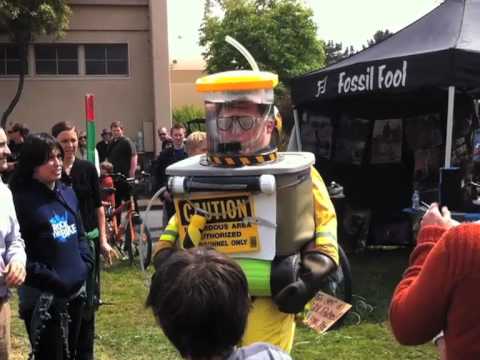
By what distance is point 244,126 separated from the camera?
2598 mm

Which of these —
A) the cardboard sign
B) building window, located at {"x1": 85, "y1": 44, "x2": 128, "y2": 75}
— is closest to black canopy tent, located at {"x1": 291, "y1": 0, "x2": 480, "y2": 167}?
the cardboard sign

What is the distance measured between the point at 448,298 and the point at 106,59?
56.5ft

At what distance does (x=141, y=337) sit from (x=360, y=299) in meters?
1.99

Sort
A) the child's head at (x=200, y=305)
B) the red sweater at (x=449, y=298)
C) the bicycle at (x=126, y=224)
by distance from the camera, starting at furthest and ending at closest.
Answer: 1. the bicycle at (x=126, y=224)
2. the red sweater at (x=449, y=298)
3. the child's head at (x=200, y=305)

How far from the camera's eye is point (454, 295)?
165 centimetres

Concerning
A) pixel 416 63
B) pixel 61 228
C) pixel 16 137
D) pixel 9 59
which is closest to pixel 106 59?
pixel 9 59

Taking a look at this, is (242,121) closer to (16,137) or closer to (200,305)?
(200,305)

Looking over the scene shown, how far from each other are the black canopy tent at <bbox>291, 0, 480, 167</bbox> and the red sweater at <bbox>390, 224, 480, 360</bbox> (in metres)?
4.43

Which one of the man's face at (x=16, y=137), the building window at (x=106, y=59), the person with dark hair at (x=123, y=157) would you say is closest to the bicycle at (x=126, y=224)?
the person with dark hair at (x=123, y=157)

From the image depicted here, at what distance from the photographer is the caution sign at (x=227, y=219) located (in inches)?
99.5

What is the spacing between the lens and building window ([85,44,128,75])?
17922 mm

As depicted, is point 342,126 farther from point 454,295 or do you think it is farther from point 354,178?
point 454,295

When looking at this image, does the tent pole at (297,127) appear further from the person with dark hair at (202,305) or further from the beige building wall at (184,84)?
the beige building wall at (184,84)

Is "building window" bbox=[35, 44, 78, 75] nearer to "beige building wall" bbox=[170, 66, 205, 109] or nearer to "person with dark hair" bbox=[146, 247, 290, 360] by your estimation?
"beige building wall" bbox=[170, 66, 205, 109]
